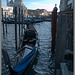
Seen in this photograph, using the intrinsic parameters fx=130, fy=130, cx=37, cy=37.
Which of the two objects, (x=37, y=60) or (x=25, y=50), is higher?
(x=25, y=50)

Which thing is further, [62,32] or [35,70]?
[35,70]

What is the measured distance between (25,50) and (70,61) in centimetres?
271

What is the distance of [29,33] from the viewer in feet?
39.1

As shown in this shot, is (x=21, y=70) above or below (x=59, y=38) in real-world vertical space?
below

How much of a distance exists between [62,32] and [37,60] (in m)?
4.75

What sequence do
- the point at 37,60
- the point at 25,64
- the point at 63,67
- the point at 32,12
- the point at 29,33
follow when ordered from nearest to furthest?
the point at 63,67 → the point at 25,64 → the point at 37,60 → the point at 29,33 → the point at 32,12

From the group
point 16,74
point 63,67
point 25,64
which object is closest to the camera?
point 63,67

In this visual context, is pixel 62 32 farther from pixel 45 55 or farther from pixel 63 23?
pixel 45 55

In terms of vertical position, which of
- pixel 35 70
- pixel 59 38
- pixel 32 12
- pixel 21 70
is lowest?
pixel 35 70

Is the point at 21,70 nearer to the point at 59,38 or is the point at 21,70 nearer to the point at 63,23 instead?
the point at 59,38

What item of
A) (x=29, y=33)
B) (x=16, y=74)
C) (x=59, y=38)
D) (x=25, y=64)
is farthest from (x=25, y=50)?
A: (x=29, y=33)

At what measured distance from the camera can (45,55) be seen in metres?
9.33

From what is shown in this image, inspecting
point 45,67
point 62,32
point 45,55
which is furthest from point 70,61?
point 62,32

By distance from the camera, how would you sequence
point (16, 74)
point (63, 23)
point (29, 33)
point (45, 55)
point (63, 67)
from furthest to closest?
1. point (29, 33)
2. point (45, 55)
3. point (16, 74)
4. point (63, 23)
5. point (63, 67)
